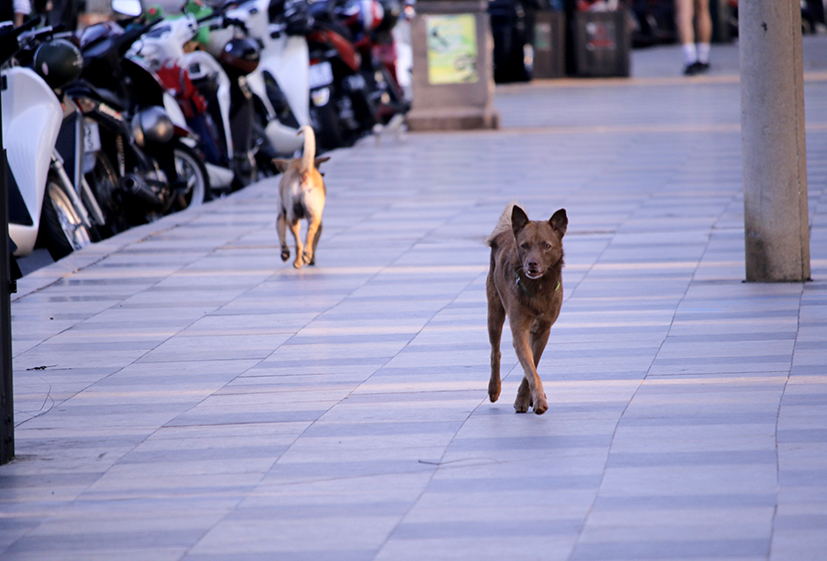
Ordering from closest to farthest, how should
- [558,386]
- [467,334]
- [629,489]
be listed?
[629,489] → [558,386] → [467,334]

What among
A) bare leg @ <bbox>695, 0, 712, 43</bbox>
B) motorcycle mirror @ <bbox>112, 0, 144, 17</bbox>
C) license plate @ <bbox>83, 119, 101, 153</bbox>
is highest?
motorcycle mirror @ <bbox>112, 0, 144, 17</bbox>

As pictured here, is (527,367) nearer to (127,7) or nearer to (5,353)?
(5,353)

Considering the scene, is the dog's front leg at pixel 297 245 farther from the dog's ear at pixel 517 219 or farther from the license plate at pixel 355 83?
the license plate at pixel 355 83

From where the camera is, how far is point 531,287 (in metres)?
5.31

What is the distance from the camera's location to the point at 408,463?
4781mm

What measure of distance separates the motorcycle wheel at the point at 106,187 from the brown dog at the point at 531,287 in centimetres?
564

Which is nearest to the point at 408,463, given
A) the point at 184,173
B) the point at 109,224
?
the point at 109,224

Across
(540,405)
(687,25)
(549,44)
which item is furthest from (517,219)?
(549,44)

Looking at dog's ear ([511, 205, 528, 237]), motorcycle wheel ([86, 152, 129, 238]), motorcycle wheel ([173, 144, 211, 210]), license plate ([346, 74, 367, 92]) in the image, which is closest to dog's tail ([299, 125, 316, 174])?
motorcycle wheel ([86, 152, 129, 238])

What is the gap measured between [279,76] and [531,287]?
36.0 ft

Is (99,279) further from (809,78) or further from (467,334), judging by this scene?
(809,78)

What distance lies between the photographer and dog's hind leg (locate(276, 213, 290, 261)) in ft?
29.8

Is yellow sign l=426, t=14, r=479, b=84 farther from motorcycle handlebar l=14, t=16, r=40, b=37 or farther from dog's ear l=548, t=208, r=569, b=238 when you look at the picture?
dog's ear l=548, t=208, r=569, b=238

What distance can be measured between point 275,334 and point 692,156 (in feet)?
28.3
